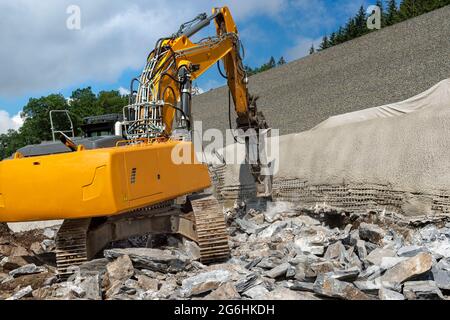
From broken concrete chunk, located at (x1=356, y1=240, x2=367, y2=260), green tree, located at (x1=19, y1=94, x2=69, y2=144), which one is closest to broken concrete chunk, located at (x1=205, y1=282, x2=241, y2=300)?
broken concrete chunk, located at (x1=356, y1=240, x2=367, y2=260)

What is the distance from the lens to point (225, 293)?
383 cm

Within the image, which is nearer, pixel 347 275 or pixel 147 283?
pixel 347 275

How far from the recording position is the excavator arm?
5621mm

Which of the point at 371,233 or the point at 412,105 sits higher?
the point at 412,105

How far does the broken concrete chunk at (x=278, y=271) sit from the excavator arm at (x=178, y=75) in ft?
7.22

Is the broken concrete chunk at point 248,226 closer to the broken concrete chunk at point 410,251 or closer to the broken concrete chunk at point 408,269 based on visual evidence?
the broken concrete chunk at point 410,251

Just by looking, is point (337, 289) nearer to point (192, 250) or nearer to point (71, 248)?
point (192, 250)

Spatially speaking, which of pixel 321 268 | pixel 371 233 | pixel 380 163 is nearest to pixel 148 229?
pixel 321 268

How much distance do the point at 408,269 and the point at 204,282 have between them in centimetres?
186

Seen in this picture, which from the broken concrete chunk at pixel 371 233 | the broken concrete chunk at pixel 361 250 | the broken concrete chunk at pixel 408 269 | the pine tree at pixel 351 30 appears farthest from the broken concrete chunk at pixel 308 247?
the pine tree at pixel 351 30

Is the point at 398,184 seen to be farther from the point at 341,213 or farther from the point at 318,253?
the point at 318,253

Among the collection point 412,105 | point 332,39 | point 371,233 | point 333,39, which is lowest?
point 371,233

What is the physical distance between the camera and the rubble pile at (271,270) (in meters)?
3.91

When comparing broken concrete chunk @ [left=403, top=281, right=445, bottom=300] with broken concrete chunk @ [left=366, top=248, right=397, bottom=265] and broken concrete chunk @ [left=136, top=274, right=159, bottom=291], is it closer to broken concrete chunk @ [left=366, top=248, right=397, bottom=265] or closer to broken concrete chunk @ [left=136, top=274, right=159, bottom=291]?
broken concrete chunk @ [left=366, top=248, right=397, bottom=265]
